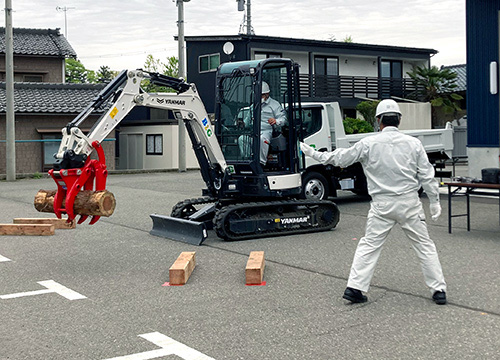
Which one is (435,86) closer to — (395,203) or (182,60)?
(182,60)

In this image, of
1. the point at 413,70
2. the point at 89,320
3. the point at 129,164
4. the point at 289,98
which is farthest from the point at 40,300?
the point at 413,70

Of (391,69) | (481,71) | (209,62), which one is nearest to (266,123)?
(481,71)

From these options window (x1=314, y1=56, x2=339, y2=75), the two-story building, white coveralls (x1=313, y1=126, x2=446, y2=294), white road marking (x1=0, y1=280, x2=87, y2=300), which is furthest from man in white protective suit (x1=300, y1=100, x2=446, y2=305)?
window (x1=314, y1=56, x2=339, y2=75)

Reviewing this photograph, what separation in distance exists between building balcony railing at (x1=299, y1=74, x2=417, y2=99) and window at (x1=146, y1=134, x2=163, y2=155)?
355 inches

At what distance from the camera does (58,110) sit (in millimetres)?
31719

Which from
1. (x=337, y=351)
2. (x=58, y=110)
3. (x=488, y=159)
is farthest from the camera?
(x=58, y=110)

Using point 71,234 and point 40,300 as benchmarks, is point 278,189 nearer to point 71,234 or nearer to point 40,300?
point 71,234

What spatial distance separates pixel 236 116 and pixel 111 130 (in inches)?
116

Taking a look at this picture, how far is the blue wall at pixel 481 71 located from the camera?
1775 cm

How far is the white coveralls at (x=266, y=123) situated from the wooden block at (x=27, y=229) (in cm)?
376

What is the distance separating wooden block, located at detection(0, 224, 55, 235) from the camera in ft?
41.7

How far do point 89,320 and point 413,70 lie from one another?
1583 inches

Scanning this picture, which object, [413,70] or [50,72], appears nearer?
[50,72]

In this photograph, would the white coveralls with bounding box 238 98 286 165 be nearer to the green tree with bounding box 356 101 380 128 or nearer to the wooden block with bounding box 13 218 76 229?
the wooden block with bounding box 13 218 76 229
